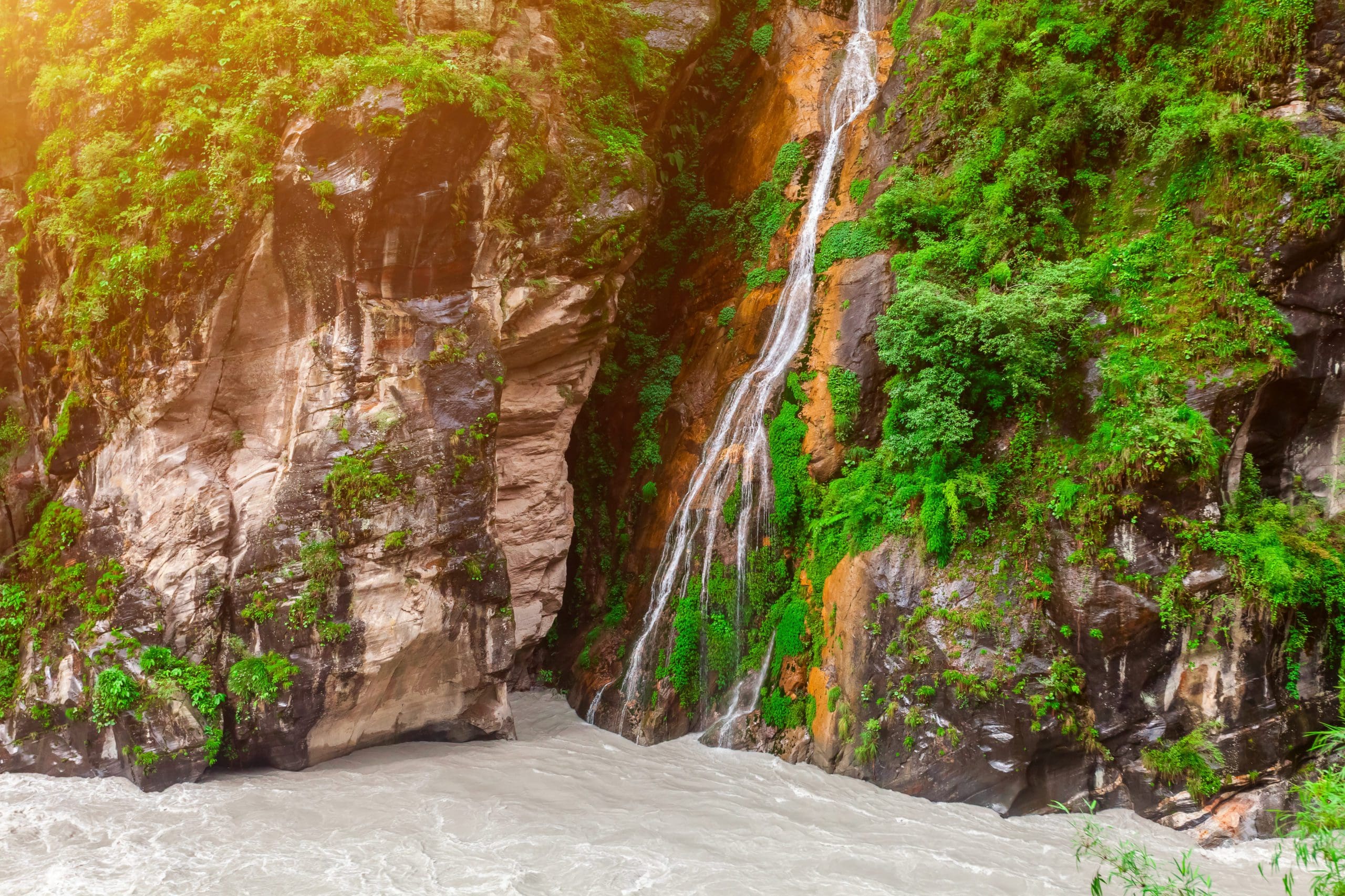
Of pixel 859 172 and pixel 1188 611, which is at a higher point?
pixel 859 172

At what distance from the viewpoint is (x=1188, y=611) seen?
9047 millimetres

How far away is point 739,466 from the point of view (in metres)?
13.8

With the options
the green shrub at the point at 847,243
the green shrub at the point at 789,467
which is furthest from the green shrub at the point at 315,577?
the green shrub at the point at 847,243

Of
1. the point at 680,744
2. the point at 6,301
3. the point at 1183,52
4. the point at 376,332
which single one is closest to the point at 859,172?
the point at 1183,52

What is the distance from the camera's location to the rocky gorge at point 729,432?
9.38 metres

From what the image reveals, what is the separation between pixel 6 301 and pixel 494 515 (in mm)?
8136

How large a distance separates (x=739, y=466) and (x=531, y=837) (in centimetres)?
717

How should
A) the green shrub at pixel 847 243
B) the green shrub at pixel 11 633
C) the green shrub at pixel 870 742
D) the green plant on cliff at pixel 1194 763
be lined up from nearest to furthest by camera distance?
the green plant on cliff at pixel 1194 763 < the green shrub at pixel 11 633 < the green shrub at pixel 870 742 < the green shrub at pixel 847 243

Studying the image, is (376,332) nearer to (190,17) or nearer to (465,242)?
(465,242)

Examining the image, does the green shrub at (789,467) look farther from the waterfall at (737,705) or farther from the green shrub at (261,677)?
the green shrub at (261,677)

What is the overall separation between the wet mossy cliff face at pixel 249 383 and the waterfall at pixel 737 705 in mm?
3645

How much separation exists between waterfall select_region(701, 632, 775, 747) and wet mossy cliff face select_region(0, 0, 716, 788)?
3.64 meters

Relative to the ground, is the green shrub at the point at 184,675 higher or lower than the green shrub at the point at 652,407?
lower

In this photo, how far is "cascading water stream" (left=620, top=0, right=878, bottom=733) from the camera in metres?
13.4
